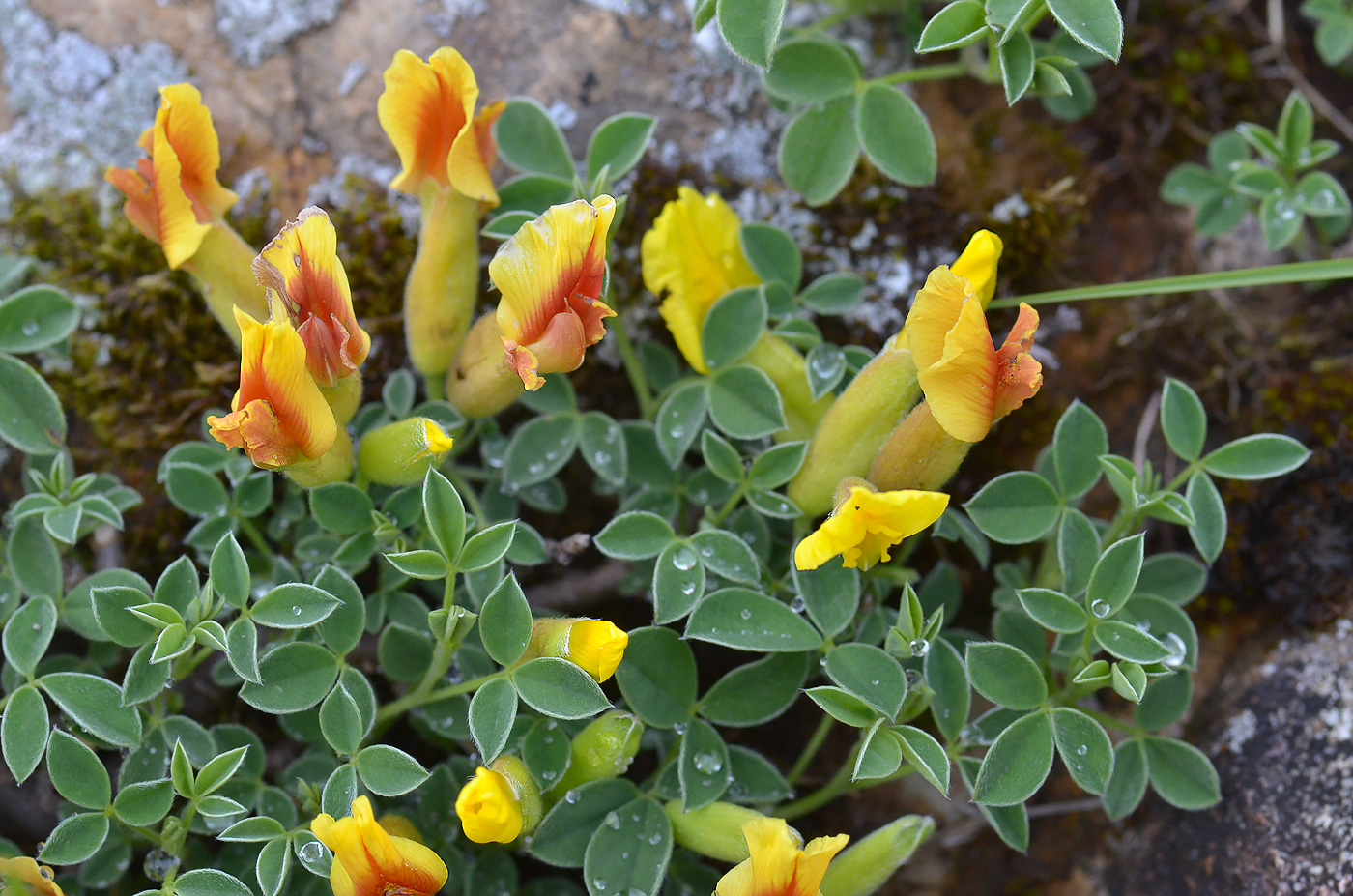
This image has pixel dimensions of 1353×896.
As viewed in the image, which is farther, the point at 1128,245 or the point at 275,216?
the point at 1128,245

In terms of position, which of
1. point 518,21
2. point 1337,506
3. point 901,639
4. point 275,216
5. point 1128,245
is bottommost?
point 1337,506

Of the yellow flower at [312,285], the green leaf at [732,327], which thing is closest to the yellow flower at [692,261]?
the green leaf at [732,327]

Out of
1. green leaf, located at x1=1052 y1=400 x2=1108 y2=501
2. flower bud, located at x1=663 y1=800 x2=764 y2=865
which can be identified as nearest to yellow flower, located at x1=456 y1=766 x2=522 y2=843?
flower bud, located at x1=663 y1=800 x2=764 y2=865

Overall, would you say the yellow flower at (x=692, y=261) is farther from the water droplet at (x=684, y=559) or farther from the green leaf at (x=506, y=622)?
the green leaf at (x=506, y=622)

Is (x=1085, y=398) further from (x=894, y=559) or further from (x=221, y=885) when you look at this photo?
(x=221, y=885)

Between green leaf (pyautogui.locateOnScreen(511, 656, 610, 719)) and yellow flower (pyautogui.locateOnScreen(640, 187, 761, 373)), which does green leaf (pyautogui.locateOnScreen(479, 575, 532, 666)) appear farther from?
yellow flower (pyautogui.locateOnScreen(640, 187, 761, 373))

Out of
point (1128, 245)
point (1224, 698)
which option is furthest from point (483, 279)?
point (1224, 698)
